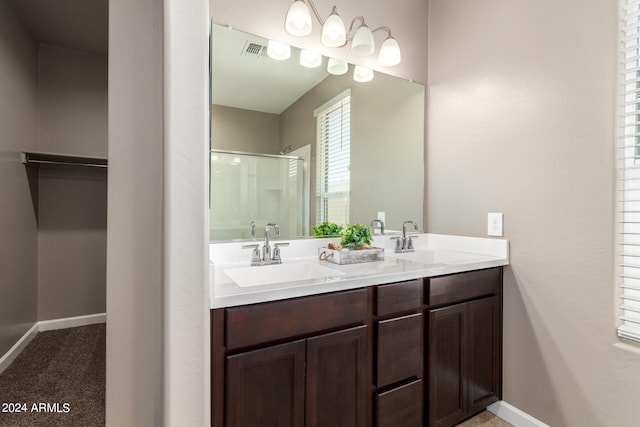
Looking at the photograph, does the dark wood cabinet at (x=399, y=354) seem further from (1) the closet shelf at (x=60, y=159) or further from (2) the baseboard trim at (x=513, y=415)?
(1) the closet shelf at (x=60, y=159)

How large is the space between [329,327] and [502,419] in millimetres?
1309

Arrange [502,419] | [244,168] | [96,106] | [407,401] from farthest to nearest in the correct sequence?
1. [96,106]
2. [502,419]
3. [244,168]
4. [407,401]

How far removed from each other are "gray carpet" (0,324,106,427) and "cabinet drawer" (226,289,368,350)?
4.66 ft

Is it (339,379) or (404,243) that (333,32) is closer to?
(404,243)

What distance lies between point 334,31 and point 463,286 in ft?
4.98

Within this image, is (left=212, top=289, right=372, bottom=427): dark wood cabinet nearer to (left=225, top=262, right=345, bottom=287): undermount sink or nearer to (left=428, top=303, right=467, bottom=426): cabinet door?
(left=225, top=262, right=345, bottom=287): undermount sink

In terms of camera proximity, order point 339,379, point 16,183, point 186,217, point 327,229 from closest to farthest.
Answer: point 186,217 → point 339,379 → point 327,229 → point 16,183

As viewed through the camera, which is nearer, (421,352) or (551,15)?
(421,352)

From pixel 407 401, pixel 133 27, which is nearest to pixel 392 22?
pixel 133 27

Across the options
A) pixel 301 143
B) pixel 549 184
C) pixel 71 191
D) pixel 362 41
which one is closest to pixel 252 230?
pixel 301 143

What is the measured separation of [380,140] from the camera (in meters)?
2.04

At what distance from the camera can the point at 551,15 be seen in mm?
1513

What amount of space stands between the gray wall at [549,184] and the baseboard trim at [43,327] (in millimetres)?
3052

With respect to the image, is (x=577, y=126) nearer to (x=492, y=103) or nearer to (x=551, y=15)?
(x=492, y=103)
